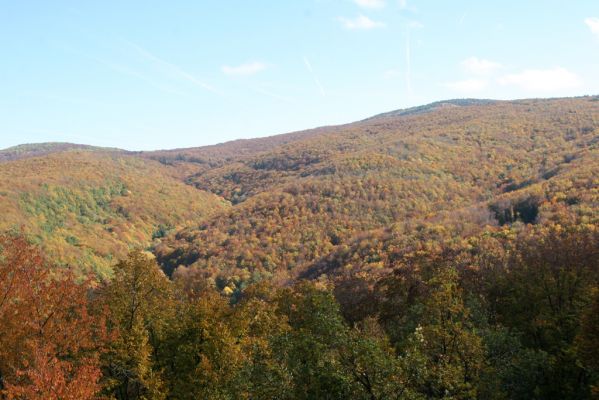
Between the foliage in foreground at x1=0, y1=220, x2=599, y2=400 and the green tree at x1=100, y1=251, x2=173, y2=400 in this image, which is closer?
the foliage in foreground at x1=0, y1=220, x2=599, y2=400

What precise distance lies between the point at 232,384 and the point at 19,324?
43.4 feet

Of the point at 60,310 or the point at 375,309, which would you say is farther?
the point at 375,309

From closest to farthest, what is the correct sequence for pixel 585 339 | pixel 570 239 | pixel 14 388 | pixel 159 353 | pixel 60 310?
pixel 14 388 < pixel 585 339 < pixel 60 310 < pixel 159 353 < pixel 570 239

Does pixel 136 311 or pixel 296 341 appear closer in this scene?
pixel 296 341

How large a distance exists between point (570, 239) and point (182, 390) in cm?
3681

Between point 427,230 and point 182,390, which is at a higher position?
point 182,390

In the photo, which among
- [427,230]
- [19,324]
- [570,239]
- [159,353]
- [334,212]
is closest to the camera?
[19,324]

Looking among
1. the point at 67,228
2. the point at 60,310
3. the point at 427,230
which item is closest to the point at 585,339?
the point at 60,310

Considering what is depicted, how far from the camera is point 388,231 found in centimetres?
14538

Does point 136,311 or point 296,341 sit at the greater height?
point 296,341

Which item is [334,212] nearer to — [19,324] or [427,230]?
[427,230]

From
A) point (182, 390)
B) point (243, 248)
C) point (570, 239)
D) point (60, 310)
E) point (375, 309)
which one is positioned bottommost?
point (243, 248)

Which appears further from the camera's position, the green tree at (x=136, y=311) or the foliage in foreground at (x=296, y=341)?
the green tree at (x=136, y=311)

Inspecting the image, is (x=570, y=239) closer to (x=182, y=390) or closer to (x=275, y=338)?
(x=275, y=338)
